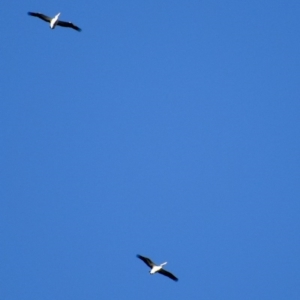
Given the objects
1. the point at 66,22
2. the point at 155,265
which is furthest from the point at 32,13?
the point at 155,265

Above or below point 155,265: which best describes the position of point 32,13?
above

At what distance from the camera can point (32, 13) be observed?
117625 millimetres

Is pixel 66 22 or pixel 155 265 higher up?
pixel 66 22

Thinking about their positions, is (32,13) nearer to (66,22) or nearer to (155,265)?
(66,22)

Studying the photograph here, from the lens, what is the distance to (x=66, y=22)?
118 m

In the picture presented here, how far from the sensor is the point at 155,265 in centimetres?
11794

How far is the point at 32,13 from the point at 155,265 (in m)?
17.9

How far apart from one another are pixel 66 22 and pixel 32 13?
2.26 meters

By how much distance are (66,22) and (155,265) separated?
16.5m
